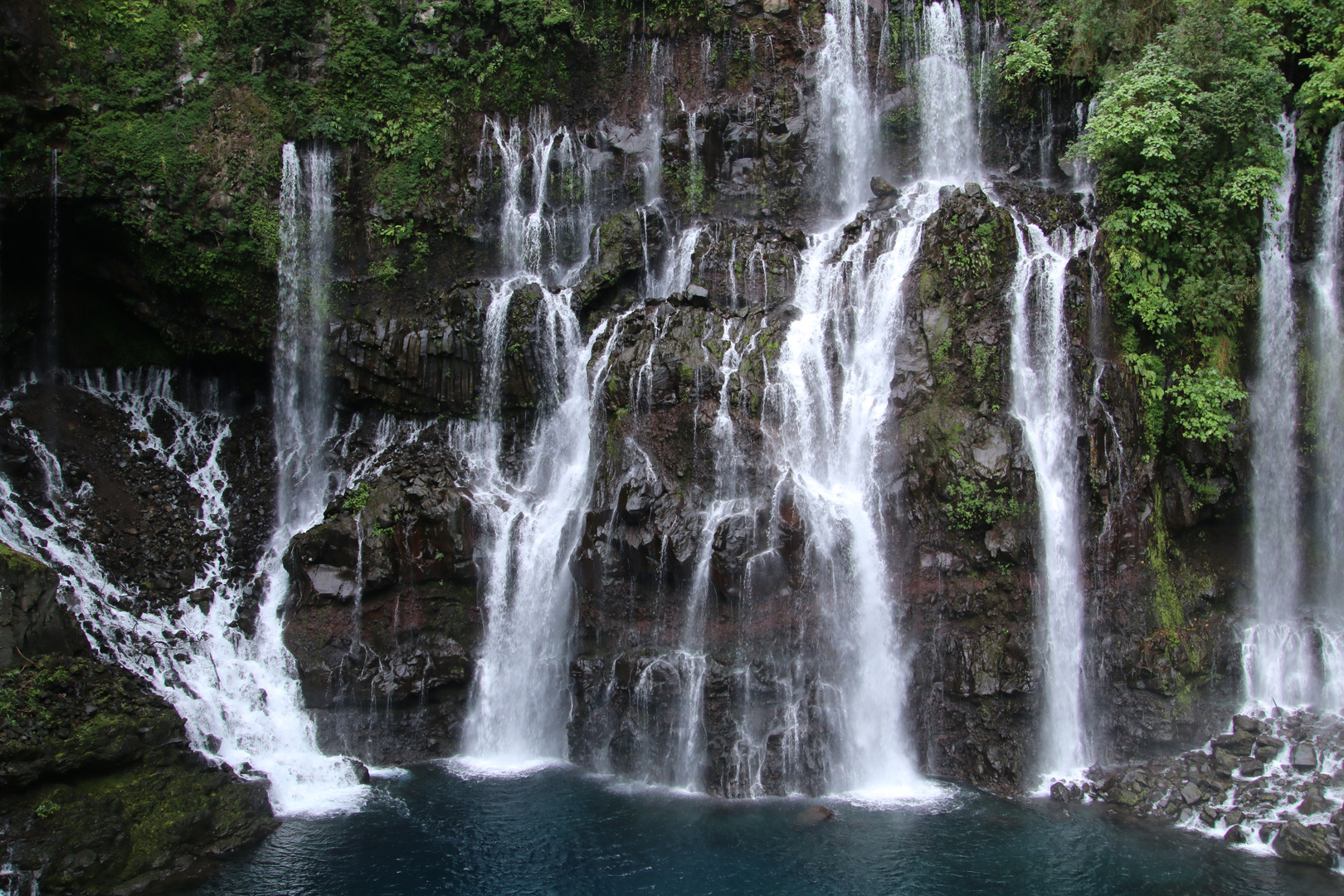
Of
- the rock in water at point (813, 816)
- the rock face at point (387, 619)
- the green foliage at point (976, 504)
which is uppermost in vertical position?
the green foliage at point (976, 504)

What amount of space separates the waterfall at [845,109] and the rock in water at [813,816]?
1459 cm

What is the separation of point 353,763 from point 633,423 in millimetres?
8372

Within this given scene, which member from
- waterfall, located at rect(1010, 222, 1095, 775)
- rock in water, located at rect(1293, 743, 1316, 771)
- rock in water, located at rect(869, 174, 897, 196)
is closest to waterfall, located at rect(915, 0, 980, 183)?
rock in water, located at rect(869, 174, 897, 196)

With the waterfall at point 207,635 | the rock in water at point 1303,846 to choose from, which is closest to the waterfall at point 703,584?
the waterfall at point 207,635

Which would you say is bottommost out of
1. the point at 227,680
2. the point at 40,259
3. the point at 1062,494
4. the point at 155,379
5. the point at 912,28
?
the point at 227,680

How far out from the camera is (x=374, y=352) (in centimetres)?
2019

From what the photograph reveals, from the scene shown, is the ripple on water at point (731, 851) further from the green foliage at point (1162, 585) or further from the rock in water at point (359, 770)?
the green foliage at point (1162, 585)

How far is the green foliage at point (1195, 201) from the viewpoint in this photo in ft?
54.0

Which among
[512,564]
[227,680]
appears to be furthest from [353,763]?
[512,564]

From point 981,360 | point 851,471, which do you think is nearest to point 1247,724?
point 981,360

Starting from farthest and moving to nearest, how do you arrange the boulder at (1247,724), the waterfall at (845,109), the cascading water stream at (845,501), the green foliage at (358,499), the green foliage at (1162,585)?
the waterfall at (845,109) → the green foliage at (358,499) → the green foliage at (1162,585) → the cascading water stream at (845,501) → the boulder at (1247,724)

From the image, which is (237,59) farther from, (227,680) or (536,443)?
(227,680)

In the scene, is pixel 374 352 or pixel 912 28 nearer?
pixel 374 352

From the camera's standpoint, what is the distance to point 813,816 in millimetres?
14266
